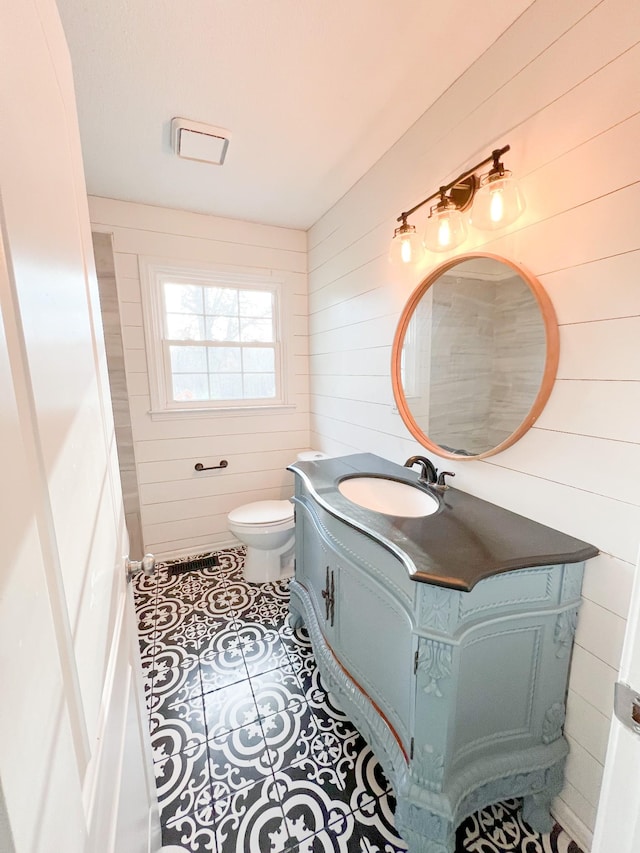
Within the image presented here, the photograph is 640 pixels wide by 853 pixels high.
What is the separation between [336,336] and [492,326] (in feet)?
3.86

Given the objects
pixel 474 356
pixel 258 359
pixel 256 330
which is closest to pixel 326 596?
pixel 474 356

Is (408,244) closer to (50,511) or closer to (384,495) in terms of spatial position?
(384,495)

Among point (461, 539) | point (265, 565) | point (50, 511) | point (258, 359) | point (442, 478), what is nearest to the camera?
point (50, 511)

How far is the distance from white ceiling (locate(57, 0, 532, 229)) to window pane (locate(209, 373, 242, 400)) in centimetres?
118

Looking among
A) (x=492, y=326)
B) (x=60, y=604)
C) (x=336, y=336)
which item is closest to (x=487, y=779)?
(x=60, y=604)

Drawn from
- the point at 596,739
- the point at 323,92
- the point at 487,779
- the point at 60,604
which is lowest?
the point at 487,779

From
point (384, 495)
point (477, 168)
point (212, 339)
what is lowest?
point (384, 495)

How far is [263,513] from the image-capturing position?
7.47ft

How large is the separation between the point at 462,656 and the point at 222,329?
7.61ft

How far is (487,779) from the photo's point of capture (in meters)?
1.01

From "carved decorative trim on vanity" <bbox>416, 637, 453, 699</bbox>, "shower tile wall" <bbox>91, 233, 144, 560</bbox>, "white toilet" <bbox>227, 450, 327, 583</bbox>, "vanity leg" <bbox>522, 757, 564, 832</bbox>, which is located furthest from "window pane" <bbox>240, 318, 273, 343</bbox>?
"vanity leg" <bbox>522, 757, 564, 832</bbox>

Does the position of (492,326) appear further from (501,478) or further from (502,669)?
(502,669)

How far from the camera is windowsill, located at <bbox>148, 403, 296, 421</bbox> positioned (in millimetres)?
2420

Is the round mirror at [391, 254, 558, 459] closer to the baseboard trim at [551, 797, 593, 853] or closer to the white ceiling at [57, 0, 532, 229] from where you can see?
the white ceiling at [57, 0, 532, 229]
